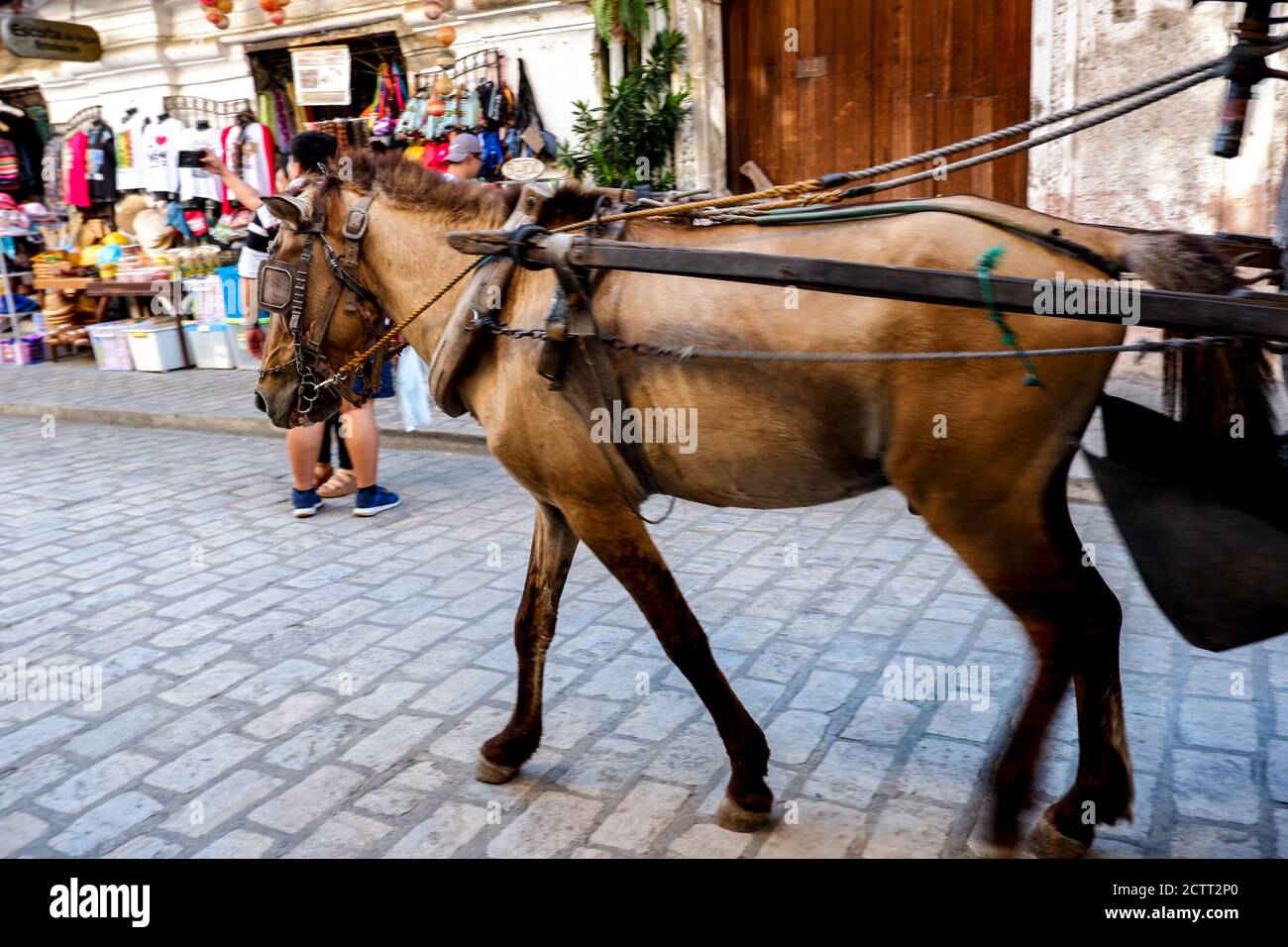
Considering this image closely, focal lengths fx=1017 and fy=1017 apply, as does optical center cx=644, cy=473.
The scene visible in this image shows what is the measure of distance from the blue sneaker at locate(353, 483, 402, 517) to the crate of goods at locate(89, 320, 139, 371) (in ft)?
23.8

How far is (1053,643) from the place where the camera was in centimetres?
257

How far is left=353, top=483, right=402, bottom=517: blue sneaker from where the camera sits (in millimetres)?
6516

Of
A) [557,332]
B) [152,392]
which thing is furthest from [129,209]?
[557,332]

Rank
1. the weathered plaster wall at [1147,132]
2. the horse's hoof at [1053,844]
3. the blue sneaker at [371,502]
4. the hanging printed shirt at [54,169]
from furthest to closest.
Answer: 1. the hanging printed shirt at [54,169]
2. the weathered plaster wall at [1147,132]
3. the blue sneaker at [371,502]
4. the horse's hoof at [1053,844]

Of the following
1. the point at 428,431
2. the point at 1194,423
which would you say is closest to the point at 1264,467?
the point at 1194,423

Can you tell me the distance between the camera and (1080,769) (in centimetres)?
287

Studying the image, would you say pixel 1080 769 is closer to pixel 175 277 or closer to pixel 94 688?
pixel 94 688

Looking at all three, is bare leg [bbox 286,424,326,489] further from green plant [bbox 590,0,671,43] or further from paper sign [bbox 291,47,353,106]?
paper sign [bbox 291,47,353,106]

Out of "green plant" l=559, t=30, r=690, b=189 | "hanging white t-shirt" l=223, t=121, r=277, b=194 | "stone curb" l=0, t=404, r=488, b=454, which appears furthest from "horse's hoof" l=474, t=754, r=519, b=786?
"hanging white t-shirt" l=223, t=121, r=277, b=194

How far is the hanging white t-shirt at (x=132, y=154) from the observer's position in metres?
12.4

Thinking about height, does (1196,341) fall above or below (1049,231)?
below

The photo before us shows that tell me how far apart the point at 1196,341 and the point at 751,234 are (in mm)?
1157

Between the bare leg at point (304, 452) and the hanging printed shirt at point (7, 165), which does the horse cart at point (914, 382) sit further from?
the hanging printed shirt at point (7, 165)

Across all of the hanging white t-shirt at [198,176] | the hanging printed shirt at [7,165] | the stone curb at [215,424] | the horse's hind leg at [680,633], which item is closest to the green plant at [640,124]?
the stone curb at [215,424]
